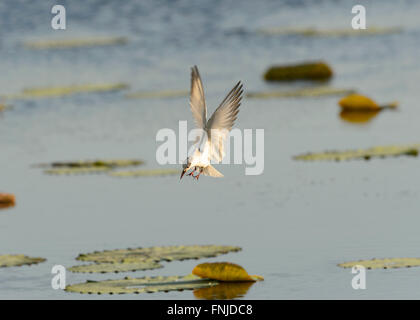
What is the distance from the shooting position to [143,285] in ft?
43.6

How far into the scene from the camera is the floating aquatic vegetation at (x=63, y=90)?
31.6 metres

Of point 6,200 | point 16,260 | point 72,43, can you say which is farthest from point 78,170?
point 72,43

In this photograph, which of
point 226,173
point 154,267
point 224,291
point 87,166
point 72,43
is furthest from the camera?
point 72,43

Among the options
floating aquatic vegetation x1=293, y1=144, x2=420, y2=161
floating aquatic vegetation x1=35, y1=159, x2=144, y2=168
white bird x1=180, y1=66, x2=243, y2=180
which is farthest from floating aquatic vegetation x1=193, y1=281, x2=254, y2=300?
floating aquatic vegetation x1=35, y1=159, x2=144, y2=168

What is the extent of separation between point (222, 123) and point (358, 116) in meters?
13.9

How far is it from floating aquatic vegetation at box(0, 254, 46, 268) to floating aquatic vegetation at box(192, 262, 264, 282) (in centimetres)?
224

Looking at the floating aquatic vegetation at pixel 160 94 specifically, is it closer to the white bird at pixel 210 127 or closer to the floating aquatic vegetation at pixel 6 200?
the floating aquatic vegetation at pixel 6 200

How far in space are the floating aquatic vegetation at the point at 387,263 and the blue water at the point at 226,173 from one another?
72mm

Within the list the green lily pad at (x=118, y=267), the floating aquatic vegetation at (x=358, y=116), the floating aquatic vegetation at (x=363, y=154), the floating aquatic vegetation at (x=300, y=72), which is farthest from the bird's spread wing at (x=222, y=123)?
the floating aquatic vegetation at (x=300, y=72)

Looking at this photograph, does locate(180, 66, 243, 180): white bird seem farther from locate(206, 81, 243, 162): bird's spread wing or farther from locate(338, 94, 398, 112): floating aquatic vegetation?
locate(338, 94, 398, 112): floating aquatic vegetation

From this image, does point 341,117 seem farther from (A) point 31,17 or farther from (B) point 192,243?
(A) point 31,17

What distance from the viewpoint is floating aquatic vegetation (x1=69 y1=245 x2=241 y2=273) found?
557 inches

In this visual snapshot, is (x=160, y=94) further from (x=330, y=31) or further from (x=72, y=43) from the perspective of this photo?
(x=330, y=31)
